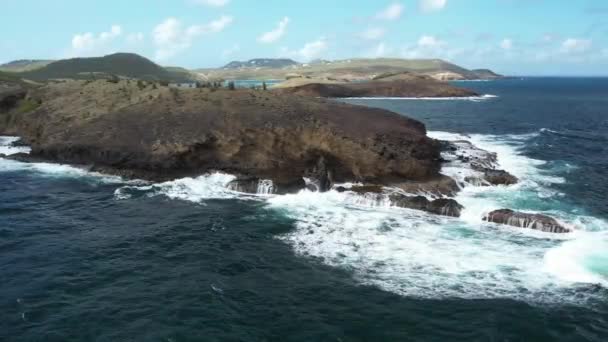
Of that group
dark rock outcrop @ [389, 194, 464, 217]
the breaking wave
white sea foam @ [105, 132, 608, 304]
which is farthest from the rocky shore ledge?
white sea foam @ [105, 132, 608, 304]

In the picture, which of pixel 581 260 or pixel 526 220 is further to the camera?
pixel 526 220

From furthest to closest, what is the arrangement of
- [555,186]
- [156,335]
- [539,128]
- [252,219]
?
[539,128]
[555,186]
[252,219]
[156,335]

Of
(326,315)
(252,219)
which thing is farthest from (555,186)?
(326,315)

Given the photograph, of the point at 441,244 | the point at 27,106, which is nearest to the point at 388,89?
the point at 27,106

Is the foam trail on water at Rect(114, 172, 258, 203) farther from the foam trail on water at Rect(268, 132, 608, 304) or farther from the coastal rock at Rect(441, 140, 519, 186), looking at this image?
the coastal rock at Rect(441, 140, 519, 186)

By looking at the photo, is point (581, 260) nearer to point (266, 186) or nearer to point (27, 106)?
point (266, 186)

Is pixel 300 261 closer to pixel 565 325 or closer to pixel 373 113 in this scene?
pixel 565 325
